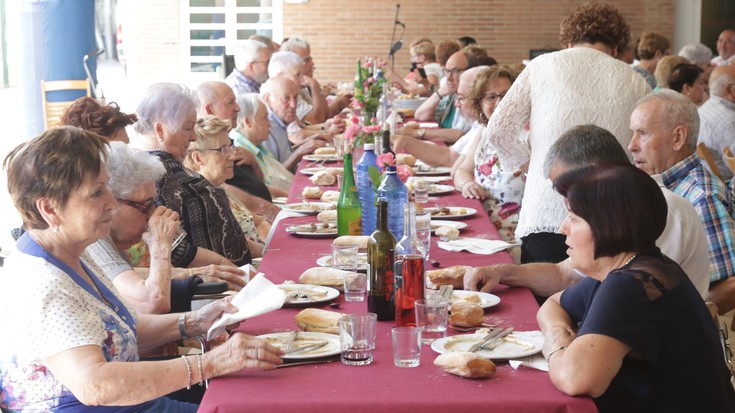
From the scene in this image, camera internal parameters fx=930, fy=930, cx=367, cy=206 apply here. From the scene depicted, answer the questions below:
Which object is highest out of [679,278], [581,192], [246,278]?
[581,192]

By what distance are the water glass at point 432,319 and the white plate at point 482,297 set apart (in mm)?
250

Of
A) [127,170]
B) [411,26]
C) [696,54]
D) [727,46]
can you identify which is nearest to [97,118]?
[127,170]

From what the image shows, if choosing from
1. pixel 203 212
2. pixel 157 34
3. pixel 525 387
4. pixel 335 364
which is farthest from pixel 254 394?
pixel 157 34

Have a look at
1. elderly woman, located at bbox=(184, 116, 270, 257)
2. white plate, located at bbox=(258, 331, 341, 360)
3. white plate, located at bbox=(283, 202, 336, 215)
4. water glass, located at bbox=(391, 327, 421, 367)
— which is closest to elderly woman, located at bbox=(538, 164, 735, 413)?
water glass, located at bbox=(391, 327, 421, 367)

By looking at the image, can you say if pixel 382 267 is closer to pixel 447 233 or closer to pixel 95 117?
pixel 447 233

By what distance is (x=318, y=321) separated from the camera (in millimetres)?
2283

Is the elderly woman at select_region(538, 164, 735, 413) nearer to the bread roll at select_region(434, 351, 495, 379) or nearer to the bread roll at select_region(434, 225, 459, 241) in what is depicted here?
the bread roll at select_region(434, 351, 495, 379)

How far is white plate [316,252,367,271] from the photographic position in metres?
2.95

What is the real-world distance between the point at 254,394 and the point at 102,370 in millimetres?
356

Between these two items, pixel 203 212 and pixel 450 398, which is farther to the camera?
pixel 203 212

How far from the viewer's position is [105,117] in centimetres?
336

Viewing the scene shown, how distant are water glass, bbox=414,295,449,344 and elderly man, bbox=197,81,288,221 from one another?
2698 millimetres

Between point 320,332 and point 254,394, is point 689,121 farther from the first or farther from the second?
point 254,394

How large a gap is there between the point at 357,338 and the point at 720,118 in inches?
175
